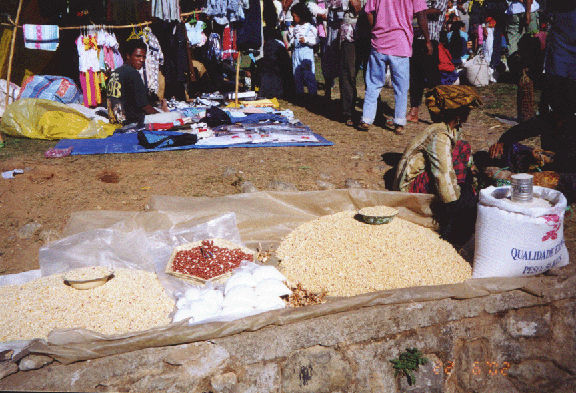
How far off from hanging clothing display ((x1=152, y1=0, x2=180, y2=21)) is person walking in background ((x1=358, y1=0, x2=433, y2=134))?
288 centimetres

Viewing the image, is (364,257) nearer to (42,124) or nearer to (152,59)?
(42,124)

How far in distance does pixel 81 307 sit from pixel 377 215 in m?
1.80

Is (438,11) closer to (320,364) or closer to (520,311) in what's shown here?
(520,311)

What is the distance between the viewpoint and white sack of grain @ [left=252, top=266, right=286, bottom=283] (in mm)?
A: 2543

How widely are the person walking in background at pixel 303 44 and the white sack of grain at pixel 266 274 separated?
557cm

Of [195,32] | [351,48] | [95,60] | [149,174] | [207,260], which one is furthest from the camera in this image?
[195,32]

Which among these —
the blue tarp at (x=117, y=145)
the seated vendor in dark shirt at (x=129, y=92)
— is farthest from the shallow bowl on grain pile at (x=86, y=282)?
the seated vendor in dark shirt at (x=129, y=92)

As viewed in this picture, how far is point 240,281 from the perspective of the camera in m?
2.48

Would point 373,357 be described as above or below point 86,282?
below

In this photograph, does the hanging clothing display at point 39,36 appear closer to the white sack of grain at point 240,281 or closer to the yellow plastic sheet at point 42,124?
the yellow plastic sheet at point 42,124

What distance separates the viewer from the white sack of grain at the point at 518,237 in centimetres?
237

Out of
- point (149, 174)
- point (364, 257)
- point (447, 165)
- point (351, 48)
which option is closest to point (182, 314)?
point (364, 257)

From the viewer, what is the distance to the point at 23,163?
4.27 meters

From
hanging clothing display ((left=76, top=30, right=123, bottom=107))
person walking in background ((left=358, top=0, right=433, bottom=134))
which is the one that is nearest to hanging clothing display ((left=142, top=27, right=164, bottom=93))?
hanging clothing display ((left=76, top=30, right=123, bottom=107))
